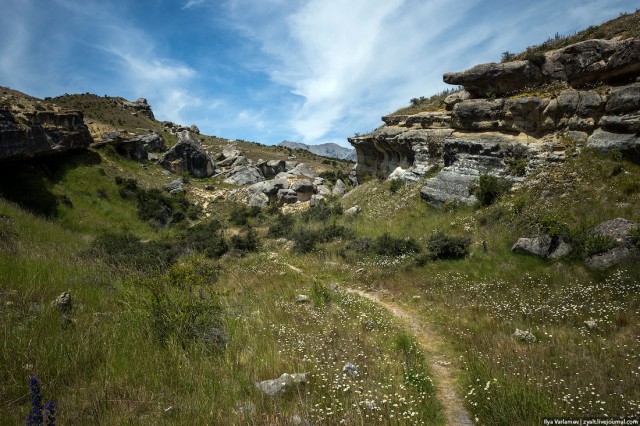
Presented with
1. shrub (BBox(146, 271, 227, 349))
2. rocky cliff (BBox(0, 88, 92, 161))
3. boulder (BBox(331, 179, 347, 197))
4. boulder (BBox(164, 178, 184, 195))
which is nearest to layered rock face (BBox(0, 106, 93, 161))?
rocky cliff (BBox(0, 88, 92, 161))

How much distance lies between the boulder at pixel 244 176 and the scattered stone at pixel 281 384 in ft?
146

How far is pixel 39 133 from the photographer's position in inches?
917

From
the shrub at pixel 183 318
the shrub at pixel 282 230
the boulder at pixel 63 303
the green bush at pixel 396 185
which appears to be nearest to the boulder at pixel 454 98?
the green bush at pixel 396 185

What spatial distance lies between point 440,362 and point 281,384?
12.0 feet

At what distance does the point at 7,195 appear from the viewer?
20.6 m

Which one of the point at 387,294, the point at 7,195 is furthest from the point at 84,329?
the point at 7,195

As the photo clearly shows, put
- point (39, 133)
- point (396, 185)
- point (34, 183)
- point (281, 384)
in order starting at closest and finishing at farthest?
point (281, 384)
point (34, 183)
point (39, 133)
point (396, 185)

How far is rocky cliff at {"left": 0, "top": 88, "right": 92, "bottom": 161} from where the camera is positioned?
2047 cm

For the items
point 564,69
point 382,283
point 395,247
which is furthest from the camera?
point 564,69

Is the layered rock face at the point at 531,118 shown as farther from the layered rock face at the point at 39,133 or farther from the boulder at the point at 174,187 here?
the layered rock face at the point at 39,133

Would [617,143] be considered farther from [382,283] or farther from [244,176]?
[244,176]

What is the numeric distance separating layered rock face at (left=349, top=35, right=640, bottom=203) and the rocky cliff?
83.7ft

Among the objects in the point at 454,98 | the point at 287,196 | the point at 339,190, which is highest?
the point at 454,98

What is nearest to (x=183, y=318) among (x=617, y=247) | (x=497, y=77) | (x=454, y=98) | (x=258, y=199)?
(x=617, y=247)
